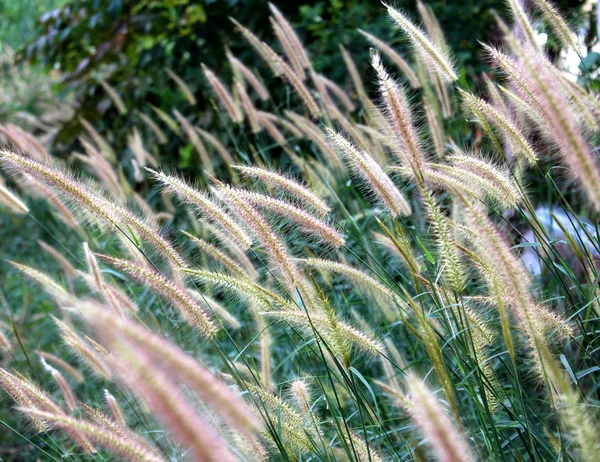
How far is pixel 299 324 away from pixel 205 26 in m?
3.69

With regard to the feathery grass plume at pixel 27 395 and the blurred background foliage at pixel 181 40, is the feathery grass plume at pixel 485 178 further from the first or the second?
the blurred background foliage at pixel 181 40

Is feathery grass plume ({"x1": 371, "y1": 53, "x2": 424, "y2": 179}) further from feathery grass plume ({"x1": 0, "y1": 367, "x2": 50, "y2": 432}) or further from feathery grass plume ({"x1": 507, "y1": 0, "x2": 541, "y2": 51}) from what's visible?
feathery grass plume ({"x1": 0, "y1": 367, "x2": 50, "y2": 432})

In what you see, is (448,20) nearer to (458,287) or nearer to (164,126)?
(164,126)

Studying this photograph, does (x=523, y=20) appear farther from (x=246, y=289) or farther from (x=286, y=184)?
(x=246, y=289)

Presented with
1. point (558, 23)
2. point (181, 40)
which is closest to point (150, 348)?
point (558, 23)

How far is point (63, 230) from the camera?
195 inches

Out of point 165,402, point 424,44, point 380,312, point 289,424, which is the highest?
point 165,402

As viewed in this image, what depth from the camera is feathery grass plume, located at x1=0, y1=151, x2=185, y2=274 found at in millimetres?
1480

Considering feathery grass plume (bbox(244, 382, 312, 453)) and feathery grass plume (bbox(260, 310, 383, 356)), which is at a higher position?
feathery grass plume (bbox(260, 310, 383, 356))

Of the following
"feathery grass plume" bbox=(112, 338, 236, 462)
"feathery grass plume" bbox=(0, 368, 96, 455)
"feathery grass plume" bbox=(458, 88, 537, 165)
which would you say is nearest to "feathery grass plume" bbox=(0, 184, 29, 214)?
"feathery grass plume" bbox=(0, 368, 96, 455)

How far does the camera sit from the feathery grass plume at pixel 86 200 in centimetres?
148

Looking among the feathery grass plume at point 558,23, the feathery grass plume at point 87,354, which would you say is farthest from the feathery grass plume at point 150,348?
the feathery grass plume at point 558,23

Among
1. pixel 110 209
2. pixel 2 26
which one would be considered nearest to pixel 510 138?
pixel 110 209

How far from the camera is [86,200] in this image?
150 cm
